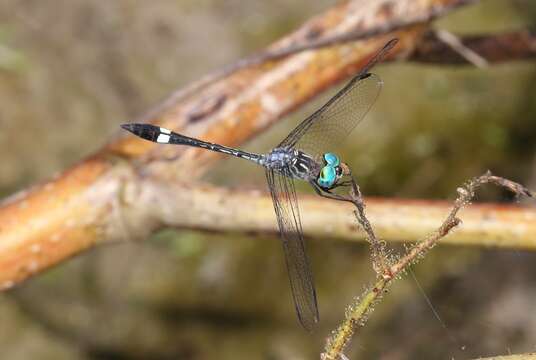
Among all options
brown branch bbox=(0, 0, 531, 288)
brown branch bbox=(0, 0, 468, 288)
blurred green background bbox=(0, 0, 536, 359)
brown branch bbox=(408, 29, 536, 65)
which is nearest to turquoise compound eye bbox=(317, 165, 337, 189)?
brown branch bbox=(0, 0, 531, 288)

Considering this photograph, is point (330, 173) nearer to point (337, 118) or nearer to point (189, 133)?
point (337, 118)

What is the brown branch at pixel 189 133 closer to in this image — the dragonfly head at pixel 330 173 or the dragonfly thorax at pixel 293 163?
the dragonfly thorax at pixel 293 163

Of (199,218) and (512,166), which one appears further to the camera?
(512,166)

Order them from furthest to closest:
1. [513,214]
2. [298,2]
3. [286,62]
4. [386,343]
A: [298,2]
[386,343]
[286,62]
[513,214]

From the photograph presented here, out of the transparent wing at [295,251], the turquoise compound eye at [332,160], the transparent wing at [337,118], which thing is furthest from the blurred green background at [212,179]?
the transparent wing at [295,251]

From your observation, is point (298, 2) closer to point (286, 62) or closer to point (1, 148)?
point (1, 148)

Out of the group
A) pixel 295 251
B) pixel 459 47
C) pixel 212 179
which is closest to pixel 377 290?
pixel 295 251

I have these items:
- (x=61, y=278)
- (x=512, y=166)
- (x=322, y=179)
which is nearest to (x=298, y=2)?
(x=512, y=166)
